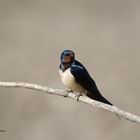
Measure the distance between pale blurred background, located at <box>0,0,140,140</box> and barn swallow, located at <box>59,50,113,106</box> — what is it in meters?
2.23

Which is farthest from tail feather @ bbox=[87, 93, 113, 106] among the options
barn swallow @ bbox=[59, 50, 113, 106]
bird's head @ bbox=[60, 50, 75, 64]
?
bird's head @ bbox=[60, 50, 75, 64]

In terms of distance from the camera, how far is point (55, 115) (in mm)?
5617

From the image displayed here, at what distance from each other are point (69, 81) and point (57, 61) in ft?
10.2

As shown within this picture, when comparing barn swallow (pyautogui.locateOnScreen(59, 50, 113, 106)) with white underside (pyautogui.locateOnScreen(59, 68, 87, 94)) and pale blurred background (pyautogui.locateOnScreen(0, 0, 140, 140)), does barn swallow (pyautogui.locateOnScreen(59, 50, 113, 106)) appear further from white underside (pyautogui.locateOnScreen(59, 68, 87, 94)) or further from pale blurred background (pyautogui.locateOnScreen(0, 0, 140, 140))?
pale blurred background (pyautogui.locateOnScreen(0, 0, 140, 140))

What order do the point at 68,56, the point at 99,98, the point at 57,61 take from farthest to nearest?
the point at 57,61, the point at 99,98, the point at 68,56

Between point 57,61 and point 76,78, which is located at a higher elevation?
point 57,61

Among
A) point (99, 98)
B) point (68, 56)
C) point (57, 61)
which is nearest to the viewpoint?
point (68, 56)

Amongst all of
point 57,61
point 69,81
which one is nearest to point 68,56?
point 69,81

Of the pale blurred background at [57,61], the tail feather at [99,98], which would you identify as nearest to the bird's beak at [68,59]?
the tail feather at [99,98]

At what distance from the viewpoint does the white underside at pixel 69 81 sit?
9.48ft

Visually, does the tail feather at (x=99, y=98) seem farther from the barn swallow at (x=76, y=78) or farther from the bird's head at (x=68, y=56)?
the bird's head at (x=68, y=56)

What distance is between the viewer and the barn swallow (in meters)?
2.85

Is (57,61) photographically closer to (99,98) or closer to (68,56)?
(99,98)

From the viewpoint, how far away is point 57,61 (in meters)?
6.04
